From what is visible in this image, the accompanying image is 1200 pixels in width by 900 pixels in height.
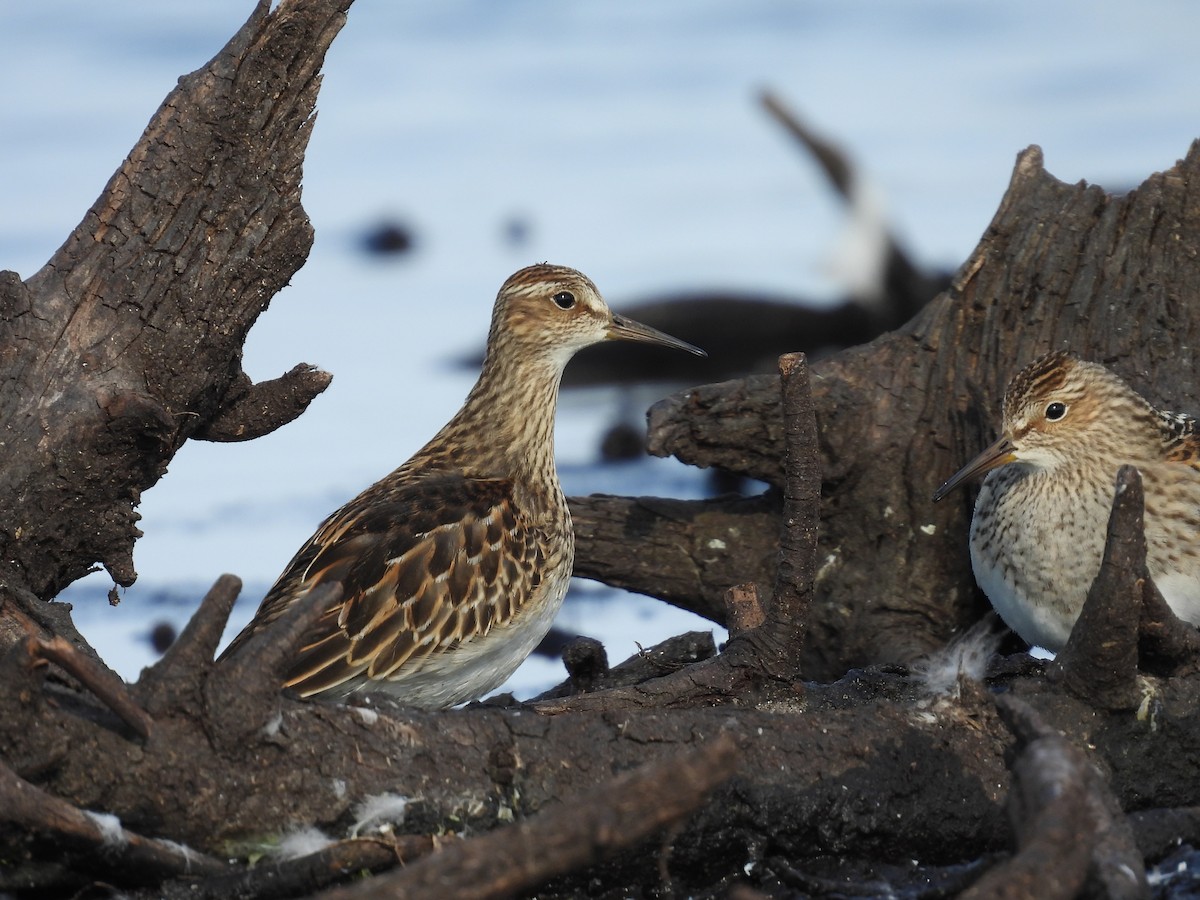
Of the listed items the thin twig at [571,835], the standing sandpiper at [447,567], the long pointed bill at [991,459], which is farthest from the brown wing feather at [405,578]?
the thin twig at [571,835]

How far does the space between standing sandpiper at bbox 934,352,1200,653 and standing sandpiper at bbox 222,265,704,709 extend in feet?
5.73

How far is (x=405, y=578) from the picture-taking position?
579 centimetres

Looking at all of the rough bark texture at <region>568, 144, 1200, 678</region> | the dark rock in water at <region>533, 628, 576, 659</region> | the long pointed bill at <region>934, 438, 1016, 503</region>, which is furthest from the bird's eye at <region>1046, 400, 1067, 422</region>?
the dark rock in water at <region>533, 628, 576, 659</region>

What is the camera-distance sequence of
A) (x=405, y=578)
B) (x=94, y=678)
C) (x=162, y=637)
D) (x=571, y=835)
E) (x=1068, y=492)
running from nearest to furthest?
(x=571, y=835), (x=94, y=678), (x=405, y=578), (x=1068, y=492), (x=162, y=637)

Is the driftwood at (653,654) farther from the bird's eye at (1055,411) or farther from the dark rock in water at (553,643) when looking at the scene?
the bird's eye at (1055,411)

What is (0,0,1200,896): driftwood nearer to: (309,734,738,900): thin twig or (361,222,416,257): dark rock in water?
(309,734,738,900): thin twig

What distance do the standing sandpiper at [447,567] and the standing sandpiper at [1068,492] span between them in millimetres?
1747

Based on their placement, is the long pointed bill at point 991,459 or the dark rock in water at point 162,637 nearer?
the long pointed bill at point 991,459

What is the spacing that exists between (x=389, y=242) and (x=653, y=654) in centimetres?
866

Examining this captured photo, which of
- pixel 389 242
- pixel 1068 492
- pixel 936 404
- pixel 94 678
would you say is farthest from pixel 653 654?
pixel 389 242

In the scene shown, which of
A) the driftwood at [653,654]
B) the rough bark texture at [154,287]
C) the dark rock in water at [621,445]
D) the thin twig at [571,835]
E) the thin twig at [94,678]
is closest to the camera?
the thin twig at [571,835]

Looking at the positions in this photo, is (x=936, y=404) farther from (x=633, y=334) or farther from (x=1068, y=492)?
(x=633, y=334)

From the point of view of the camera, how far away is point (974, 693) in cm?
497

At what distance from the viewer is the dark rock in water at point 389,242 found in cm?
1433
